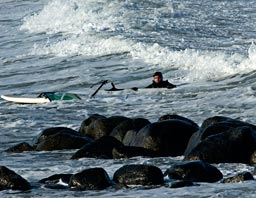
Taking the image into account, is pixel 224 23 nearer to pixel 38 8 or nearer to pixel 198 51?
pixel 198 51

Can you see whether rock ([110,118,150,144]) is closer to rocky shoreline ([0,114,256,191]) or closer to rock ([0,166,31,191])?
rocky shoreline ([0,114,256,191])

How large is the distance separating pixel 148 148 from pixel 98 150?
67cm

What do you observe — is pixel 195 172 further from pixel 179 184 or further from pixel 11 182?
pixel 11 182

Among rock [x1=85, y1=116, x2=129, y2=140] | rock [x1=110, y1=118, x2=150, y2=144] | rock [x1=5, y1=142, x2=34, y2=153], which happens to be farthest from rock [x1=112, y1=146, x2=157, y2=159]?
rock [x1=5, y1=142, x2=34, y2=153]

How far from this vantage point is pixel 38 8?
4284 centimetres

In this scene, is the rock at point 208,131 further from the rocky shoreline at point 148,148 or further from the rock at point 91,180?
the rock at point 91,180

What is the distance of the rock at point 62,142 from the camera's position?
38.1 ft

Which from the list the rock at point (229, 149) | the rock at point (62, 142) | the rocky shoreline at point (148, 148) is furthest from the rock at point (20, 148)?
the rock at point (229, 149)

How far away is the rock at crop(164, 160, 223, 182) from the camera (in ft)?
27.1

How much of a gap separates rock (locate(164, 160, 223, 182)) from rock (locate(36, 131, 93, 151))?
3.39 meters

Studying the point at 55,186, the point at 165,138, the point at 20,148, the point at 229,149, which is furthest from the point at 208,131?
the point at 20,148

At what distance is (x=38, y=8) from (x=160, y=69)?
20.5m

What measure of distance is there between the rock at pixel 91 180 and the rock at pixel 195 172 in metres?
0.70

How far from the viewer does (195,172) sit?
8305 millimetres
